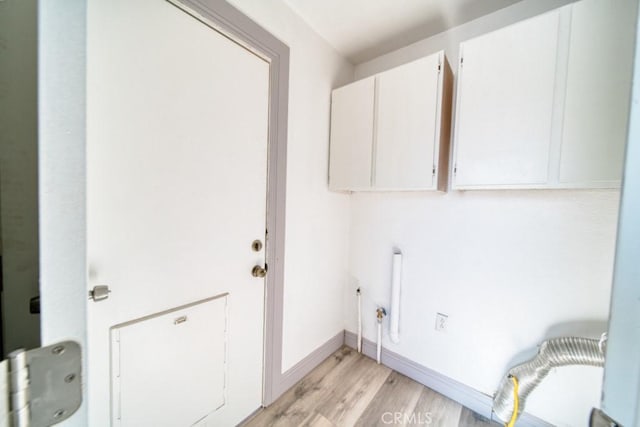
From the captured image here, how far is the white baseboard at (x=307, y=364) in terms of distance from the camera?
5.19 feet

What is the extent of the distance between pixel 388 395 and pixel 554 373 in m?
0.93

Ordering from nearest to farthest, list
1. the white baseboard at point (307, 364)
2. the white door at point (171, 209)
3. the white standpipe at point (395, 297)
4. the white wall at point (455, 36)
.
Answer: the white door at point (171, 209), the white wall at point (455, 36), the white baseboard at point (307, 364), the white standpipe at point (395, 297)

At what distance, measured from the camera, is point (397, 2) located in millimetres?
1385

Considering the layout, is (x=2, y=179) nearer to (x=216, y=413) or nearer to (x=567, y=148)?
(x=216, y=413)

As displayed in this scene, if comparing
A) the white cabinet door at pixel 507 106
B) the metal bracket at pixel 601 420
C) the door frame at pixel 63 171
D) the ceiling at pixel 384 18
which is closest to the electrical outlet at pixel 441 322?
the white cabinet door at pixel 507 106

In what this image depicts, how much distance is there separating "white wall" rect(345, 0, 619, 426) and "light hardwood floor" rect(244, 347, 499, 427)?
0.64 ft

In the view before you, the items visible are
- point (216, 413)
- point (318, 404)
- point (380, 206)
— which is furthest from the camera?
point (380, 206)

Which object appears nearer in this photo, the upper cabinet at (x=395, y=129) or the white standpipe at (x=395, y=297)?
the upper cabinet at (x=395, y=129)

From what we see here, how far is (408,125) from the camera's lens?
1.47 m

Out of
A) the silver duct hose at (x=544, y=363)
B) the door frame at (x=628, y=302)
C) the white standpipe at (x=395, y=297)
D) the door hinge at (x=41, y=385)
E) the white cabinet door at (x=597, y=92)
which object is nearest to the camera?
the door hinge at (x=41, y=385)

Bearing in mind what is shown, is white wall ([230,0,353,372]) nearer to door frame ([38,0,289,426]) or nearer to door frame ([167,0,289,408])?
door frame ([167,0,289,408])

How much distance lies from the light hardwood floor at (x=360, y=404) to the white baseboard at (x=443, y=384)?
0.04 m

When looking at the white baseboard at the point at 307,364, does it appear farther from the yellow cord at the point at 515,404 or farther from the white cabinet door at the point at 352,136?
the white cabinet door at the point at 352,136

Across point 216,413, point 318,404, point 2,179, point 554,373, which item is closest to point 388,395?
point 318,404
